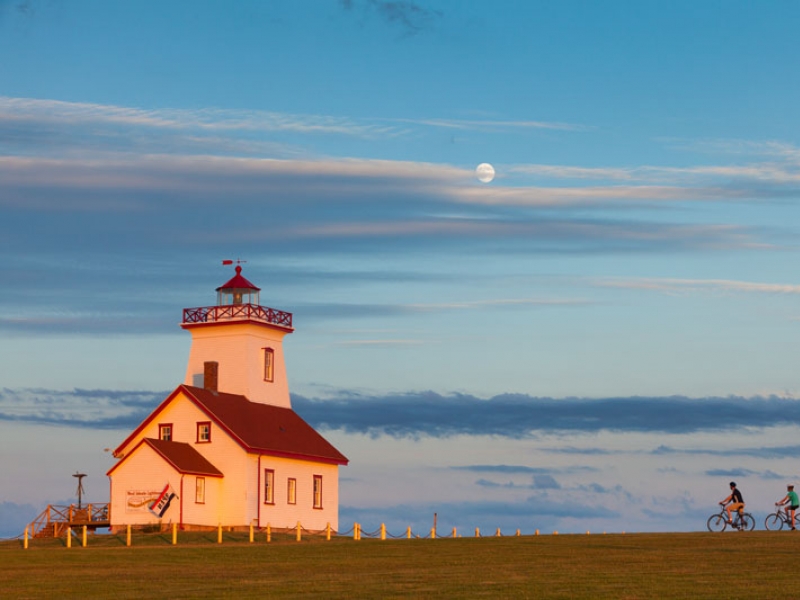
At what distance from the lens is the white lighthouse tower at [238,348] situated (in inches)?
2963

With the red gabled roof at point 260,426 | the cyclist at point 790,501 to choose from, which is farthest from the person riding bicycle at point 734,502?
the red gabled roof at point 260,426

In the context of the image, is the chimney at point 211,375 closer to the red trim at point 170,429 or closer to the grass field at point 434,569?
the red trim at point 170,429

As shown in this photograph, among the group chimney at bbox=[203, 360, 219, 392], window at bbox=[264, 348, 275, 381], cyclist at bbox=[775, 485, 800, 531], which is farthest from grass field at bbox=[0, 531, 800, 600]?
window at bbox=[264, 348, 275, 381]

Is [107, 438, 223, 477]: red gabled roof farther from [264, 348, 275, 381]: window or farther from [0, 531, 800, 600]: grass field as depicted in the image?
[0, 531, 800, 600]: grass field

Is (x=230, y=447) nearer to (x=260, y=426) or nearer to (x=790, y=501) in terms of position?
(x=260, y=426)

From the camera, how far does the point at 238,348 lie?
75375mm

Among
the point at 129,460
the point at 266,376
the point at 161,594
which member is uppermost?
the point at 266,376

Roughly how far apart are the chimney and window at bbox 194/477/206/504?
7654 mm

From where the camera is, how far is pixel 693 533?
54625 mm

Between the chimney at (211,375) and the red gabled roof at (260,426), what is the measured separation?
5.42 feet

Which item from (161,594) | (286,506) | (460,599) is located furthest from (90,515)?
(460,599)

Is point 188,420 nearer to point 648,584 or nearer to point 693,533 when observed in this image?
point 693,533

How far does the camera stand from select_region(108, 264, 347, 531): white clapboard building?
223 feet

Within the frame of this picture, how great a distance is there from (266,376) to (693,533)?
29.7 meters
